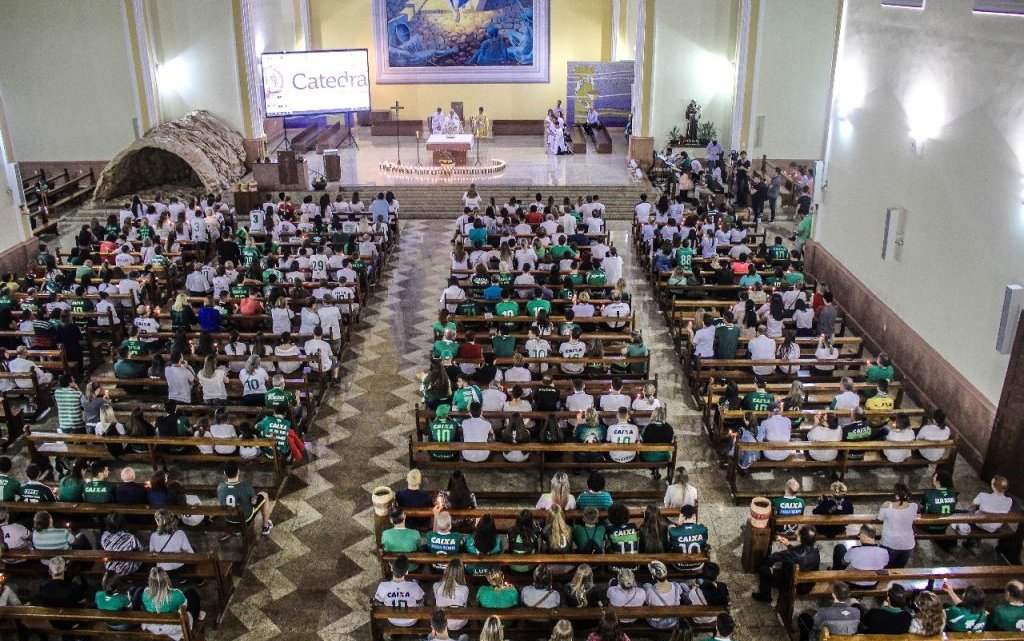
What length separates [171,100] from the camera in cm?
2692

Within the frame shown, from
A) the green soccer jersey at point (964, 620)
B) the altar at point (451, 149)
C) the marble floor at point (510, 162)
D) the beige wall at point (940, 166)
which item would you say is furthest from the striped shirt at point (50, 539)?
the altar at point (451, 149)

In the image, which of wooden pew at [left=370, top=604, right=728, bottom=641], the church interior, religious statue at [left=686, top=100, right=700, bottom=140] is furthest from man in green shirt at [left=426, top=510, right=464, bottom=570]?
religious statue at [left=686, top=100, right=700, bottom=140]

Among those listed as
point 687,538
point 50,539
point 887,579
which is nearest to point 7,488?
point 50,539

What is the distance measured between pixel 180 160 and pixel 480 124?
10.9 meters

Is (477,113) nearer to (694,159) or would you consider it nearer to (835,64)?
(694,159)

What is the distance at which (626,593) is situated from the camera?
27.5 ft

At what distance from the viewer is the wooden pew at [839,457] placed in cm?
1109

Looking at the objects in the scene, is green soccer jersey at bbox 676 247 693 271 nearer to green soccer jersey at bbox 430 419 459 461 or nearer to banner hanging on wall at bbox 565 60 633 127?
green soccer jersey at bbox 430 419 459 461

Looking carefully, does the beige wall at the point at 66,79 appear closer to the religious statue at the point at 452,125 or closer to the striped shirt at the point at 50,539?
the religious statue at the point at 452,125

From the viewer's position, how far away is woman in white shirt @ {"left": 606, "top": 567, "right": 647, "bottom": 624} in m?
8.34

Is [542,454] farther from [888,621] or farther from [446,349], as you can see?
[888,621]

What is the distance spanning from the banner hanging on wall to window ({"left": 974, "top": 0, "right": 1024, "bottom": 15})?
1808cm

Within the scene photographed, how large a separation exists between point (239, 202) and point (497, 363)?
13.0 m

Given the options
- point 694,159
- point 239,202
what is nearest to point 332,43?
point 239,202
